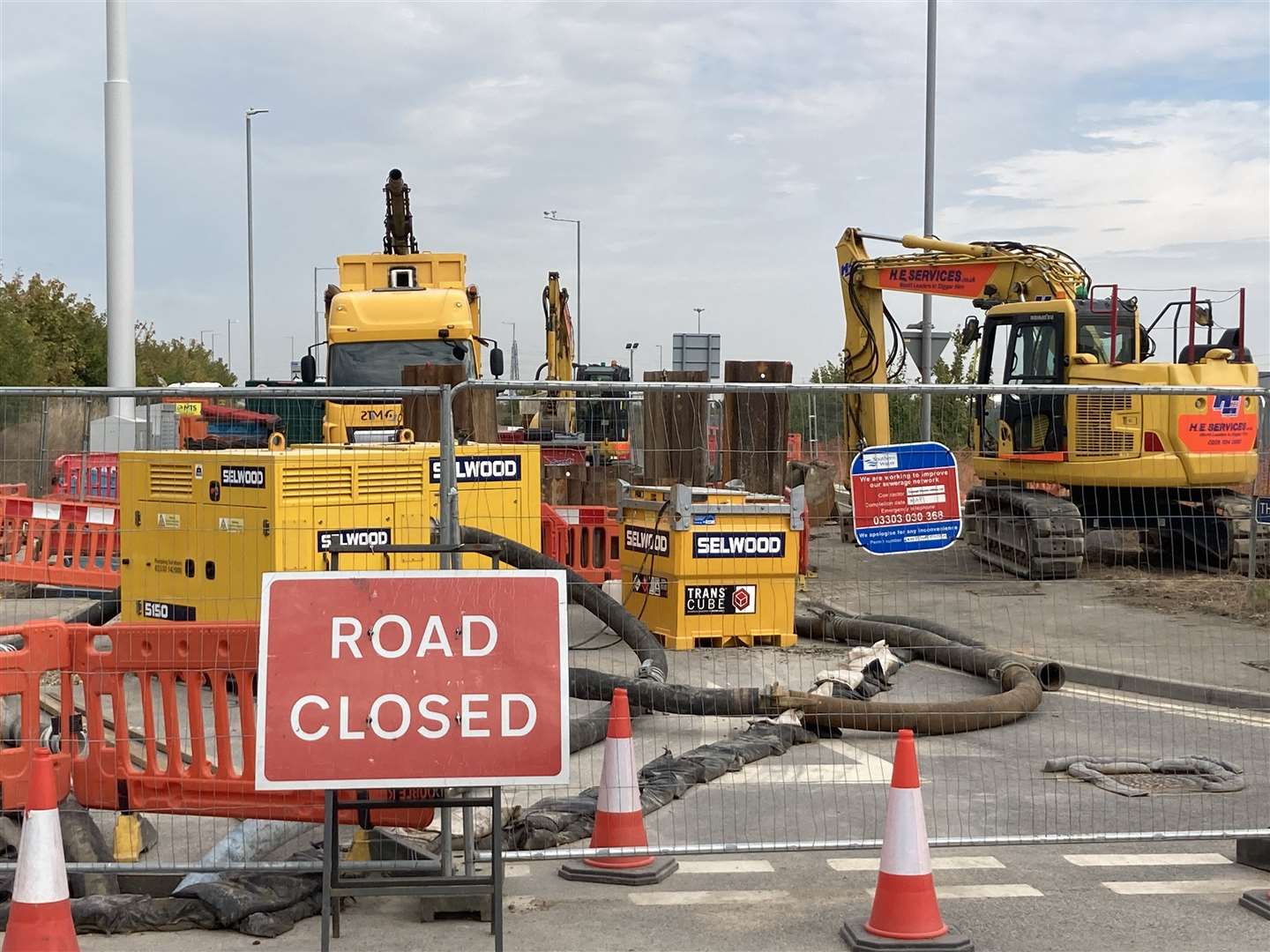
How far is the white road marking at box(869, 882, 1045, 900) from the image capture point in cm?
619

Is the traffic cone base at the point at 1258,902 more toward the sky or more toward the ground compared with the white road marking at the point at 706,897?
more toward the sky

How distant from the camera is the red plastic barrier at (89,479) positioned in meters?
18.3

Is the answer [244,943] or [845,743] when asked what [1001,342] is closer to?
[845,743]

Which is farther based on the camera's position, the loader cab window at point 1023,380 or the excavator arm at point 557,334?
the excavator arm at point 557,334

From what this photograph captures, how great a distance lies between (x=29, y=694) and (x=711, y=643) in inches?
271

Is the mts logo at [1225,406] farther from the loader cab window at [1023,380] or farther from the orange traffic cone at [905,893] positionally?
the orange traffic cone at [905,893]

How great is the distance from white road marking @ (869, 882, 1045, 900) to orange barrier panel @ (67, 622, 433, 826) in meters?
2.35

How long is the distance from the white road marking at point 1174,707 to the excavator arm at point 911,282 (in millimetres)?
7831

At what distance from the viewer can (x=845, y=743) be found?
9102mm

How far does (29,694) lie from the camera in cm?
652

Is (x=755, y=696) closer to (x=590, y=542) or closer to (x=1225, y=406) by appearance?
(x=590, y=542)

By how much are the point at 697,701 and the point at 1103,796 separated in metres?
2.51

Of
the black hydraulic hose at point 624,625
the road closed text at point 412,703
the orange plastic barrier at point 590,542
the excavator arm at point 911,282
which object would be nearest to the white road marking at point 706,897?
the road closed text at point 412,703

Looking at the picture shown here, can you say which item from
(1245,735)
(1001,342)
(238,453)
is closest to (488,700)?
(238,453)
